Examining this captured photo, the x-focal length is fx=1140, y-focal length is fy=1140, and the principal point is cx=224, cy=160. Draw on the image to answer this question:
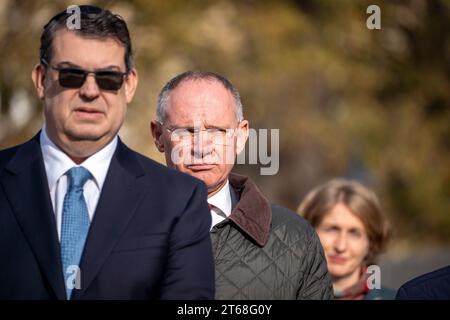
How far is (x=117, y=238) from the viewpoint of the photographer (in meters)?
3.03

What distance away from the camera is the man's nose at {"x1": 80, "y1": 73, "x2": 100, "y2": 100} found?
3.08 m

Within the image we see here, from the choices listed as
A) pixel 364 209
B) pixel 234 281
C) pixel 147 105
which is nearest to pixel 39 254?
pixel 234 281

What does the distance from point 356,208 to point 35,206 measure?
3.28 m

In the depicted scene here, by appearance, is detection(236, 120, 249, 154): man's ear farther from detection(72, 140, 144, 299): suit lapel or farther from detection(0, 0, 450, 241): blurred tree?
detection(0, 0, 450, 241): blurred tree

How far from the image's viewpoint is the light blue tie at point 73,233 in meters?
3.04

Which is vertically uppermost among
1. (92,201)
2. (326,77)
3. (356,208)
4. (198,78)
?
(326,77)

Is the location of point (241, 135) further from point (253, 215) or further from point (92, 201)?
point (92, 201)

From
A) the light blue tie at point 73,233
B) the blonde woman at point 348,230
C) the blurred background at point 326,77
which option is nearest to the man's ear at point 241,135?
the light blue tie at point 73,233

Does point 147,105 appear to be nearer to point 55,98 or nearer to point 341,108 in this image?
point 341,108

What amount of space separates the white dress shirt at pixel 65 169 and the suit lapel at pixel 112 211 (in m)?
0.03

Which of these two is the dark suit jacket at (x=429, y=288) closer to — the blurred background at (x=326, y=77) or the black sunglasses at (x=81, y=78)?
the black sunglasses at (x=81, y=78)

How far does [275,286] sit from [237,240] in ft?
0.80

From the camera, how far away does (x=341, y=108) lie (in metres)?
17.2

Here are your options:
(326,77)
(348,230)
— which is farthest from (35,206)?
(326,77)
